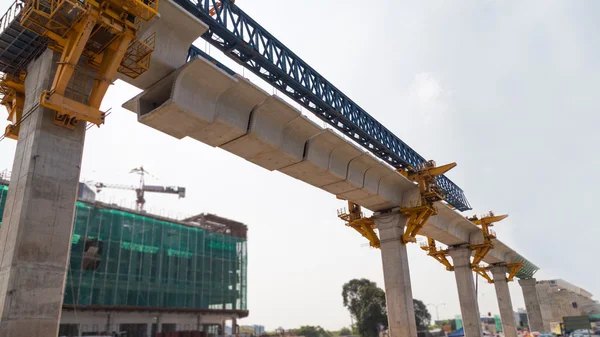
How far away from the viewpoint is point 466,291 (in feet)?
92.6

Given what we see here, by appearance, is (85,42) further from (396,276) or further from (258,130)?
(396,276)

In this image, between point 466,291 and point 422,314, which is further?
point 422,314

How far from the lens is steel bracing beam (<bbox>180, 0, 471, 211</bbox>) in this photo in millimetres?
13914

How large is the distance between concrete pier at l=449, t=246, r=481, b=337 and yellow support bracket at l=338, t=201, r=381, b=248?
405 inches

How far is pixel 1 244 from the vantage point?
27.6 ft

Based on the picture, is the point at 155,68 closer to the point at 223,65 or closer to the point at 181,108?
the point at 181,108

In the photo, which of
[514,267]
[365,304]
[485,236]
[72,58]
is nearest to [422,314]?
[365,304]

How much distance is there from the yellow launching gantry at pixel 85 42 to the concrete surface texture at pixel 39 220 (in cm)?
46

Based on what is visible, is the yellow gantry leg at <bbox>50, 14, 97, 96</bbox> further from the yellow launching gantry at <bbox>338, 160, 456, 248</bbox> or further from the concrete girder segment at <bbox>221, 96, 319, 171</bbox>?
the yellow launching gantry at <bbox>338, 160, 456, 248</bbox>

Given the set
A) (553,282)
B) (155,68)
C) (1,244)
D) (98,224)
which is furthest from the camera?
(553,282)

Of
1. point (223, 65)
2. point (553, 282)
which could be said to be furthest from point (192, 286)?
point (553, 282)

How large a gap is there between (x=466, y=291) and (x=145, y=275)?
109ft

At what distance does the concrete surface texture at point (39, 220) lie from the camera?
7699mm

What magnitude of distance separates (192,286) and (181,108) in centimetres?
4301
